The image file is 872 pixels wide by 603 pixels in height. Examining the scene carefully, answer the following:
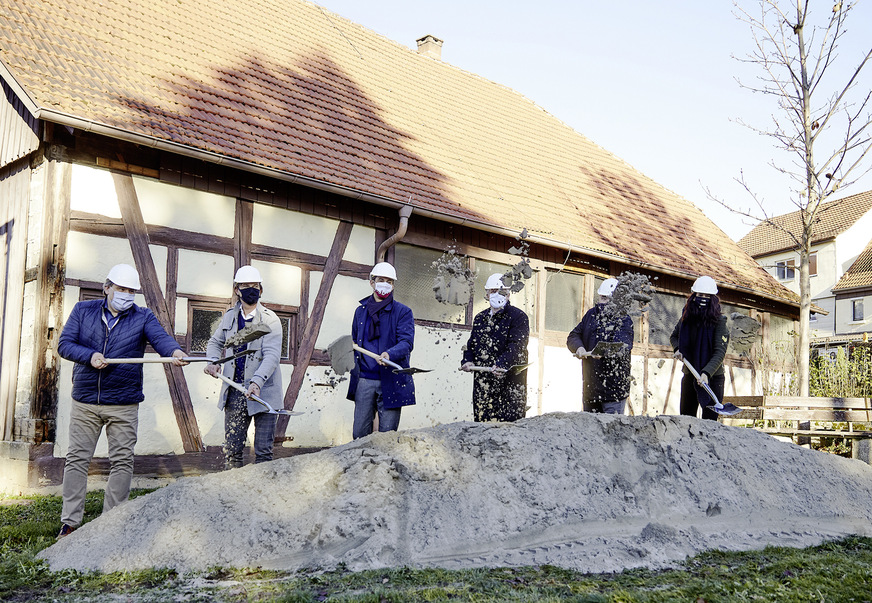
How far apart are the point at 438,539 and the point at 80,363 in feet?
8.94

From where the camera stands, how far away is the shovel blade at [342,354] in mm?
8883

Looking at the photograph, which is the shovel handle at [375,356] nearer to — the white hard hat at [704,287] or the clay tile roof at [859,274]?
the white hard hat at [704,287]

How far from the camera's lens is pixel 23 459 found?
739 centimetres

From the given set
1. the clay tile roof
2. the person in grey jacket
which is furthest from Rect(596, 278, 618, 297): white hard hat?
the clay tile roof

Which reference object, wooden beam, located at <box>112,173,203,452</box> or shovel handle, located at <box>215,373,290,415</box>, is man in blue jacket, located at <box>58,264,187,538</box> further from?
wooden beam, located at <box>112,173,203,452</box>

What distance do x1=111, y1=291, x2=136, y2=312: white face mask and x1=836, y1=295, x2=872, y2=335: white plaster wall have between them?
32.0m

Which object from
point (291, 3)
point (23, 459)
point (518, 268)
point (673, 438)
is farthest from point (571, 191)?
point (23, 459)

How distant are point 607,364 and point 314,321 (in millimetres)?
3613

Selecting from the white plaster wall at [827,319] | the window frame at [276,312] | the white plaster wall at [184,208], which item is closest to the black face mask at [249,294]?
the window frame at [276,312]

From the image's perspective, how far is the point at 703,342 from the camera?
780 cm

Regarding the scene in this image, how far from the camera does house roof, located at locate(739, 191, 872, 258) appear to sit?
34406 mm

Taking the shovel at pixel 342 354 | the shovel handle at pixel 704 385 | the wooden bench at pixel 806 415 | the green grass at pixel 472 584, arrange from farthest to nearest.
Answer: the wooden bench at pixel 806 415, the shovel at pixel 342 354, the shovel handle at pixel 704 385, the green grass at pixel 472 584

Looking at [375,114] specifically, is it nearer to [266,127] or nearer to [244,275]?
[266,127]

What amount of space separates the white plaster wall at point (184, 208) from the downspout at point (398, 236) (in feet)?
6.47
